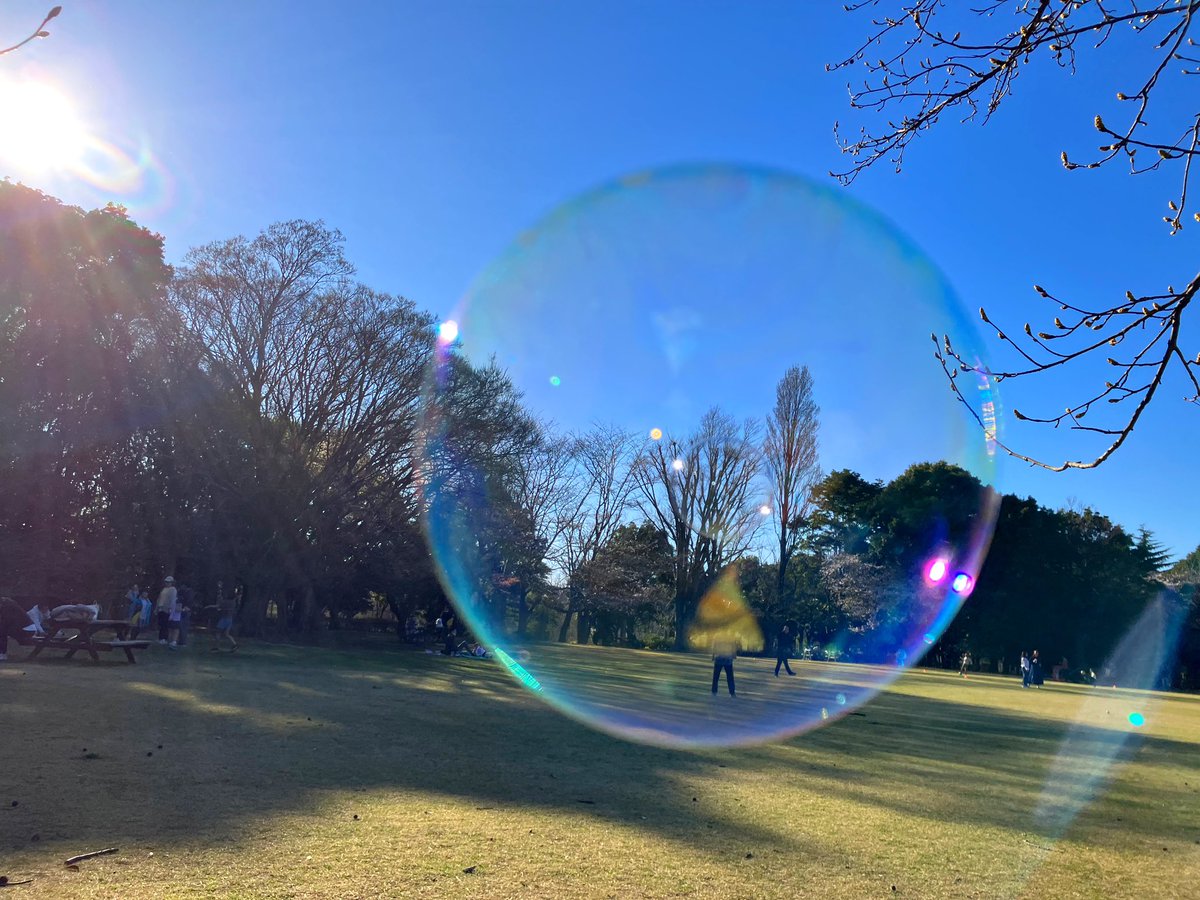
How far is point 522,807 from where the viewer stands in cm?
622

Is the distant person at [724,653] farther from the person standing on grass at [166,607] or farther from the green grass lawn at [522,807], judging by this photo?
the person standing on grass at [166,607]

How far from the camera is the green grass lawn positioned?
4.55 metres

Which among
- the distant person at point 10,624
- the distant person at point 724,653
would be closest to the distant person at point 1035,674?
the distant person at point 724,653

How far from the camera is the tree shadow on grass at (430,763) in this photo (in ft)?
18.6

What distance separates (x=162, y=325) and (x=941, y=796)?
24.9 metres

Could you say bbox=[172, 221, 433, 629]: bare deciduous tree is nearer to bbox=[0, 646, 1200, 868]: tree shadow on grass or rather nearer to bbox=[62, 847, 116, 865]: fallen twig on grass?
bbox=[0, 646, 1200, 868]: tree shadow on grass

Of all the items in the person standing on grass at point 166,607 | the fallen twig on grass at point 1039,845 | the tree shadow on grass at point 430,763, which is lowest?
the tree shadow on grass at point 430,763

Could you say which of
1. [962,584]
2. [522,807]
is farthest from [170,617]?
[962,584]

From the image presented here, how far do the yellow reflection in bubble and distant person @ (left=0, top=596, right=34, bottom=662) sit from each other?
131 feet

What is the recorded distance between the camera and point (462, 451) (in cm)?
2869

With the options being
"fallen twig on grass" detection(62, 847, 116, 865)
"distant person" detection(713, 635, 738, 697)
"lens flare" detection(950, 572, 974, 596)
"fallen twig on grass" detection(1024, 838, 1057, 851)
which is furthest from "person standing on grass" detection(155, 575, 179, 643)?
"lens flare" detection(950, 572, 974, 596)

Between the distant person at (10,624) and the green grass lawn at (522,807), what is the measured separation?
2.73 metres

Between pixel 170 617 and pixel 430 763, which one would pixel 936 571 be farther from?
pixel 430 763

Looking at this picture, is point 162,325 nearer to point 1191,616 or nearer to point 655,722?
point 655,722
